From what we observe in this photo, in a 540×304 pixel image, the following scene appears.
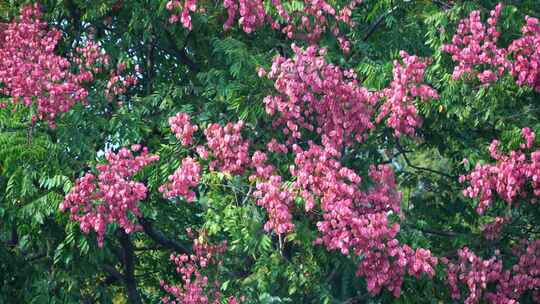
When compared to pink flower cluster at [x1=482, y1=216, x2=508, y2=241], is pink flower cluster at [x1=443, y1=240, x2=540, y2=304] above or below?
below

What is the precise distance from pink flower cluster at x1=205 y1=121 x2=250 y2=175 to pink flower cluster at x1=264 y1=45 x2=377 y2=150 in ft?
1.31

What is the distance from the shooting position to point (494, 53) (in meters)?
9.98

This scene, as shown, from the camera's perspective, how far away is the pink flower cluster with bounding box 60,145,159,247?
908 centimetres

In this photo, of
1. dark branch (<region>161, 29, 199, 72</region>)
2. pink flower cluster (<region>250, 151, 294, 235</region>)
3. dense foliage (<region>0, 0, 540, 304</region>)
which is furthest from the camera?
dark branch (<region>161, 29, 199, 72</region>)

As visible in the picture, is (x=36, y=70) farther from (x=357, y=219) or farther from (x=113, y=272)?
(x=357, y=219)

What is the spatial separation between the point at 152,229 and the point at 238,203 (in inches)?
71.7

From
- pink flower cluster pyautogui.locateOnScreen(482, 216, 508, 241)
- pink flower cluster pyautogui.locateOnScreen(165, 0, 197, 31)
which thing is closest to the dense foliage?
pink flower cluster pyautogui.locateOnScreen(482, 216, 508, 241)

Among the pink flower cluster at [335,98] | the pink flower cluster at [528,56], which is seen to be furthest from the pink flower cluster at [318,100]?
the pink flower cluster at [528,56]

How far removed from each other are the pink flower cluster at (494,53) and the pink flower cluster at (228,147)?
226 cm

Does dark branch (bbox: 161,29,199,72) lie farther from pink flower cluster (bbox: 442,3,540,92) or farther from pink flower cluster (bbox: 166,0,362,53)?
pink flower cluster (bbox: 442,3,540,92)

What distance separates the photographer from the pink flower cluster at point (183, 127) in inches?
375

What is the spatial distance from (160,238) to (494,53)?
13.6ft

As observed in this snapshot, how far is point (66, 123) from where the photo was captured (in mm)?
9945

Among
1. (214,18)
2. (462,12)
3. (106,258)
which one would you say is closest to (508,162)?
(462,12)
